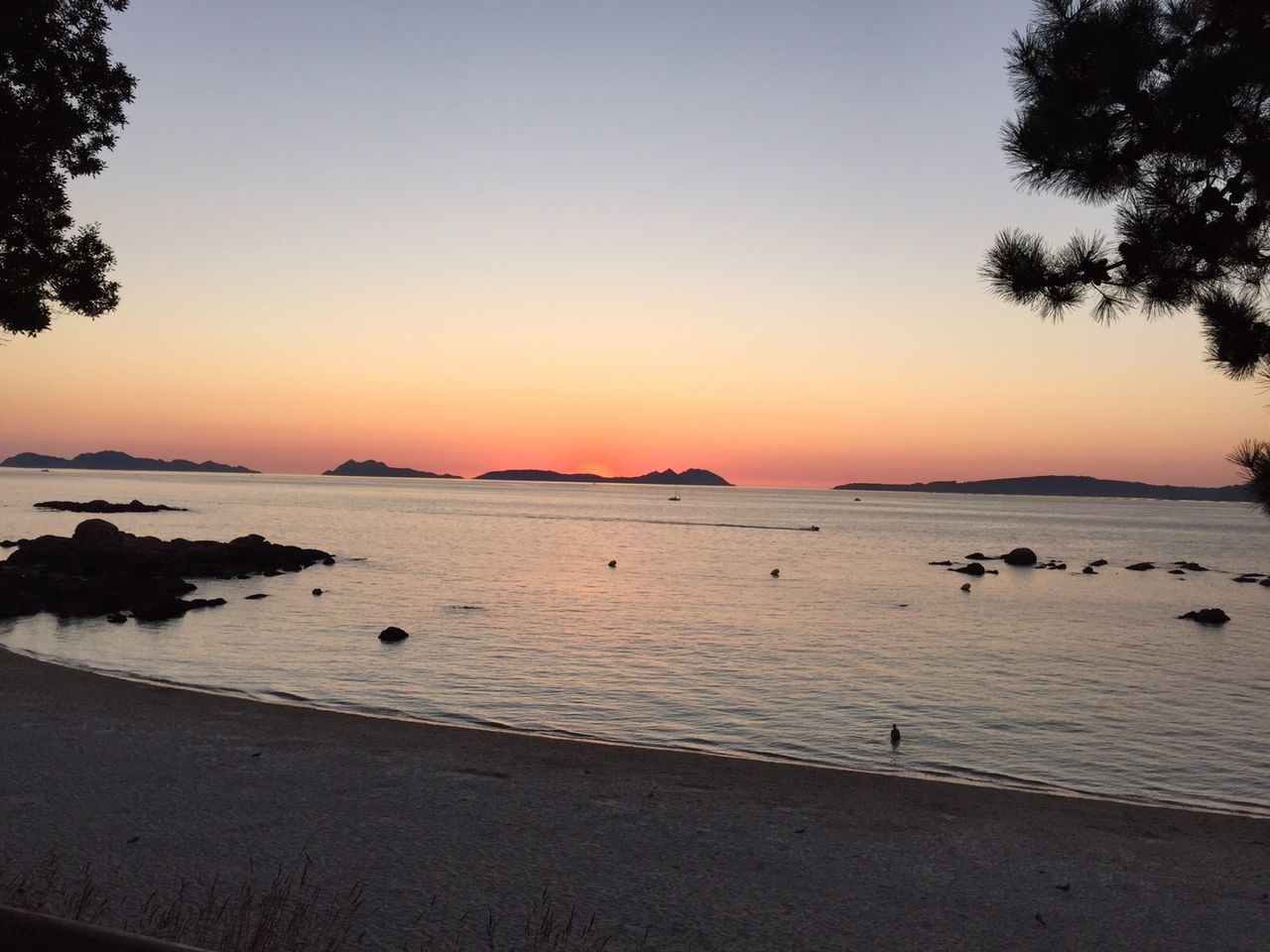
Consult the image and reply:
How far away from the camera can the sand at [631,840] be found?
27.1 feet

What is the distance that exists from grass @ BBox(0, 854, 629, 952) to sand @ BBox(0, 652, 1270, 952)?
14cm

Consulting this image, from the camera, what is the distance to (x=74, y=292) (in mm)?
16531

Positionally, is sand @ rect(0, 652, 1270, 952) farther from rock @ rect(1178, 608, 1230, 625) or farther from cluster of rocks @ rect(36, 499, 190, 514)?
cluster of rocks @ rect(36, 499, 190, 514)

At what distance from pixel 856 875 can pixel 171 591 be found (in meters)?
37.2

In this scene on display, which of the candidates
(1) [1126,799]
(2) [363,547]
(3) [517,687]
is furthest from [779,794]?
(2) [363,547]

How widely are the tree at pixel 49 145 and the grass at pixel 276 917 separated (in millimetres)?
11674

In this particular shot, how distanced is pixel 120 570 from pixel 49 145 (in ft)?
103

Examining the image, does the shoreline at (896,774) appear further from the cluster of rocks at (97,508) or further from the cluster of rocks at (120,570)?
the cluster of rocks at (97,508)

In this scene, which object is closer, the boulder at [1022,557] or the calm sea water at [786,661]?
the calm sea water at [786,661]

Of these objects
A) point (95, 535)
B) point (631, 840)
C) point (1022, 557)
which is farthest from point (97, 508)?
point (631, 840)

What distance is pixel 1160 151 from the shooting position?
30.0 feet

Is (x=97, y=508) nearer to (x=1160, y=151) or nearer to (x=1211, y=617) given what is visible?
(x=1211, y=617)

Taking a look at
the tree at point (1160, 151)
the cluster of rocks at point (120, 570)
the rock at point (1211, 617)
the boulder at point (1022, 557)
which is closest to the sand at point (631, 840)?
the tree at point (1160, 151)

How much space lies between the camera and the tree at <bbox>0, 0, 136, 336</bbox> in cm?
1510
